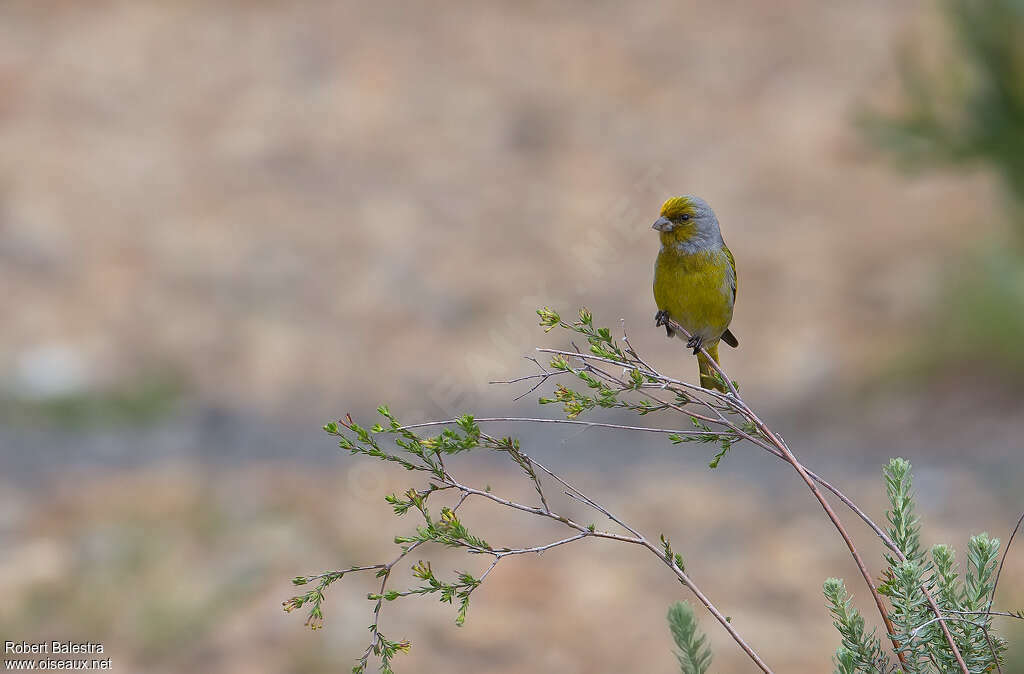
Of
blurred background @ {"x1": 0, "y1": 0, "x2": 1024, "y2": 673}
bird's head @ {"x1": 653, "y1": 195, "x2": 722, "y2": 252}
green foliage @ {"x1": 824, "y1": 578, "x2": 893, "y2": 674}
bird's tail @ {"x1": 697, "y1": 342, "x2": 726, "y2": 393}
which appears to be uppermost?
blurred background @ {"x1": 0, "y1": 0, "x2": 1024, "y2": 673}

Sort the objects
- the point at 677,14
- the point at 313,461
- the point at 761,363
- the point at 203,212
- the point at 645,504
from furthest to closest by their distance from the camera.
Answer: the point at 677,14 → the point at 203,212 → the point at 761,363 → the point at 313,461 → the point at 645,504

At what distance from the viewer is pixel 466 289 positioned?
457 inches

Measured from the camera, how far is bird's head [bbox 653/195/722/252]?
252 cm

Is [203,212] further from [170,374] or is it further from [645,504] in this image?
[645,504]

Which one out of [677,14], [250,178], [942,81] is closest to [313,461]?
[250,178]

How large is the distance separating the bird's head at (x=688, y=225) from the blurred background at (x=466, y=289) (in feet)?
0.55

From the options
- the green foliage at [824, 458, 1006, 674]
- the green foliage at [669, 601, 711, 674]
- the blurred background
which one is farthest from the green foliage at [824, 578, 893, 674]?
the blurred background

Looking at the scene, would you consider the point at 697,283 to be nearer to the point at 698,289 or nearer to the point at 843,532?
the point at 698,289

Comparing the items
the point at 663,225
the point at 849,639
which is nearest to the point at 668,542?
the point at 849,639

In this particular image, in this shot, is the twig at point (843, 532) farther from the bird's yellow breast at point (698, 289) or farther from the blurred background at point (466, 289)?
the blurred background at point (466, 289)

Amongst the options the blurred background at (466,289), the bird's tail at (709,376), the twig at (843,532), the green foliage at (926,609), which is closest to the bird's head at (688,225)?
the blurred background at (466,289)

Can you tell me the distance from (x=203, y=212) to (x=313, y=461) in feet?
14.6

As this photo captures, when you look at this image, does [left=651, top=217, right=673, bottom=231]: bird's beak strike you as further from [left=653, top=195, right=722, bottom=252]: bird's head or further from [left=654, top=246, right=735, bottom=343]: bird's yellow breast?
[left=654, top=246, right=735, bottom=343]: bird's yellow breast

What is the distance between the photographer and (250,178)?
12797mm
